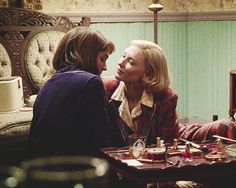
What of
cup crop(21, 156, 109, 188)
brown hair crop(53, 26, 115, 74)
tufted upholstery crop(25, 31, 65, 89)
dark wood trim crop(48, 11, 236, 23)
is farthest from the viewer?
dark wood trim crop(48, 11, 236, 23)

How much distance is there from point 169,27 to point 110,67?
0.89 meters

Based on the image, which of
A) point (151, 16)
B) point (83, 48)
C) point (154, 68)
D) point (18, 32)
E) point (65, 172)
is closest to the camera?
point (65, 172)

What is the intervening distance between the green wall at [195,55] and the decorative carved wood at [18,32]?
1.34 meters

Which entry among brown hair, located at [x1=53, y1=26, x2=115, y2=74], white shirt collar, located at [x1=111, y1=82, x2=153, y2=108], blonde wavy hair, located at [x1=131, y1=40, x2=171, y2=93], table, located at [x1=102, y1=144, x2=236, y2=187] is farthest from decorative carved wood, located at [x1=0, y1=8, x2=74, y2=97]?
table, located at [x1=102, y1=144, x2=236, y2=187]

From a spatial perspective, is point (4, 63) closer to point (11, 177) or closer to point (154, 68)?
point (154, 68)

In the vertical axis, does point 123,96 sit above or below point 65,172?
below

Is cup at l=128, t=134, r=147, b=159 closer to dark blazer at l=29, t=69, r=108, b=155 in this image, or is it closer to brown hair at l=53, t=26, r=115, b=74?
dark blazer at l=29, t=69, r=108, b=155

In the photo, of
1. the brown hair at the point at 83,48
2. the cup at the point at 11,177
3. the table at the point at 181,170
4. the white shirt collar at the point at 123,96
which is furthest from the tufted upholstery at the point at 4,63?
the cup at the point at 11,177

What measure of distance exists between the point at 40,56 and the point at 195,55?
2.30 m

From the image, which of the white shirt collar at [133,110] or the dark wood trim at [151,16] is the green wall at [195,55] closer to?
the dark wood trim at [151,16]

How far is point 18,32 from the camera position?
14.1 ft

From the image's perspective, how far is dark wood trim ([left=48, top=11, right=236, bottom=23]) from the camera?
5582 mm

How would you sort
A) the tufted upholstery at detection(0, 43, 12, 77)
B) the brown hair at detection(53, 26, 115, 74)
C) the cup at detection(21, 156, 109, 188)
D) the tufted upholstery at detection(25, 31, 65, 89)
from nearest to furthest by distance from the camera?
the cup at detection(21, 156, 109, 188)
the brown hair at detection(53, 26, 115, 74)
the tufted upholstery at detection(0, 43, 12, 77)
the tufted upholstery at detection(25, 31, 65, 89)

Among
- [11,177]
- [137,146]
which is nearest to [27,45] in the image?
[137,146]
